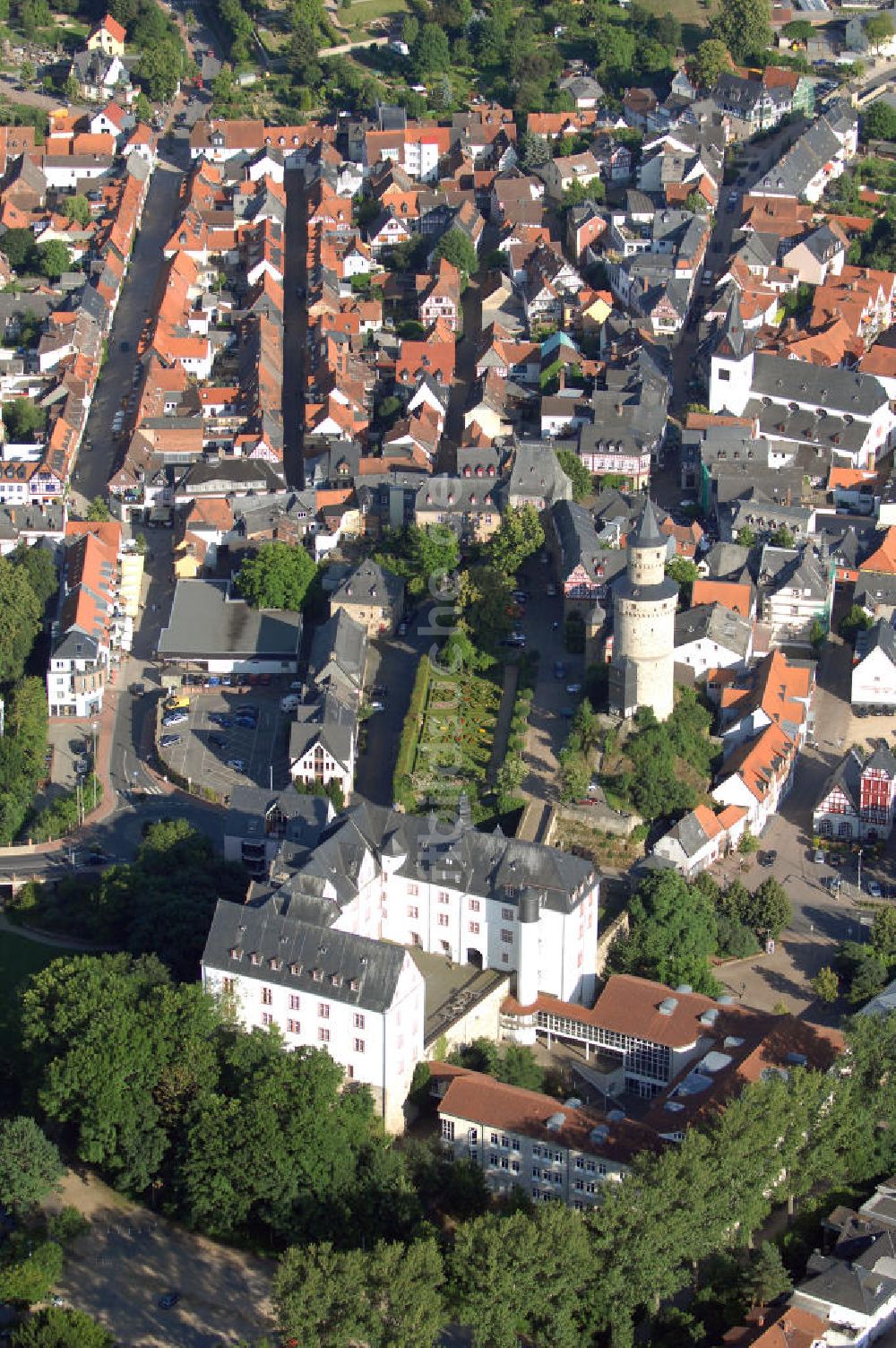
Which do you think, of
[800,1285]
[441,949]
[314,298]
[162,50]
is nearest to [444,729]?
[441,949]

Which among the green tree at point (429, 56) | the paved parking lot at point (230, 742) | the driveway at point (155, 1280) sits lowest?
the driveway at point (155, 1280)

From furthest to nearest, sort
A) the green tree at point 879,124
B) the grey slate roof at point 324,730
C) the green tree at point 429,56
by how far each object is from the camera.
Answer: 1. the green tree at point 429,56
2. the green tree at point 879,124
3. the grey slate roof at point 324,730

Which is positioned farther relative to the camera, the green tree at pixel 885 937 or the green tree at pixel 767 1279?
the green tree at pixel 885 937

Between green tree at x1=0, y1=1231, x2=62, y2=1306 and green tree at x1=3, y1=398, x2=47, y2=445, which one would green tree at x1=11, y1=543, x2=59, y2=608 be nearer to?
green tree at x1=3, y1=398, x2=47, y2=445

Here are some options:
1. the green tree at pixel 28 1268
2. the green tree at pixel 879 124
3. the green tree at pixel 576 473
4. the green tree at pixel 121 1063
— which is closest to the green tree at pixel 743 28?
the green tree at pixel 879 124

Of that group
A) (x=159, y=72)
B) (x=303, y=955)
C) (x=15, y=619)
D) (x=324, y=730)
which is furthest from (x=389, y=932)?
(x=159, y=72)

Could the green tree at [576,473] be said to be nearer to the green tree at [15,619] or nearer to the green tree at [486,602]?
the green tree at [486,602]

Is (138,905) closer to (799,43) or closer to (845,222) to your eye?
(845,222)
